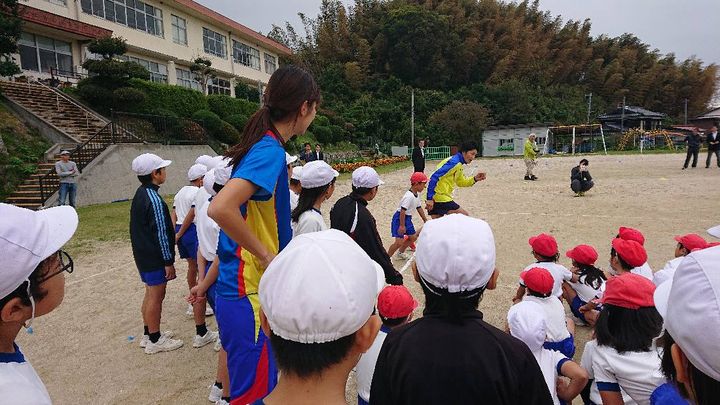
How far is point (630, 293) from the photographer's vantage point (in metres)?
2.20

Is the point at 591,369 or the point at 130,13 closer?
the point at 591,369

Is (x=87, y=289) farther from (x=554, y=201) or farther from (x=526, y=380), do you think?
(x=554, y=201)

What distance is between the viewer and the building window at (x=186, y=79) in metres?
29.5

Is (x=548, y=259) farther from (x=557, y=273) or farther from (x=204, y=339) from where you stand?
(x=204, y=339)

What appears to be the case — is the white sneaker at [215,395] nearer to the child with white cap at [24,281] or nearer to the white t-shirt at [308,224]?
the white t-shirt at [308,224]

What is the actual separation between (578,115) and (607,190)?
137 ft

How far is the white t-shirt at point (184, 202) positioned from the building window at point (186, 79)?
1082 inches

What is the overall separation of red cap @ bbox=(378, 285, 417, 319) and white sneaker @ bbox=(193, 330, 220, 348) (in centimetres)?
230

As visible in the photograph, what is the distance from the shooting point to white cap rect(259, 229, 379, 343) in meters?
1.09

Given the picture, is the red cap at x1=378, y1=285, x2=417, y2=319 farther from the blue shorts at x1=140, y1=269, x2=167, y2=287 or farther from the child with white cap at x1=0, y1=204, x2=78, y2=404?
the blue shorts at x1=140, y1=269, x2=167, y2=287

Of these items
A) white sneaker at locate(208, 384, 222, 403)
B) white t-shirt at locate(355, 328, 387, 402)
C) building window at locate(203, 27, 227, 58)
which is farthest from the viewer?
building window at locate(203, 27, 227, 58)

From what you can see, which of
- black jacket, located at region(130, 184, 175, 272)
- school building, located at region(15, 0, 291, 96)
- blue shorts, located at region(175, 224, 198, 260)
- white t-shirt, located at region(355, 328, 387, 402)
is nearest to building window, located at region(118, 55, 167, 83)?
school building, located at region(15, 0, 291, 96)

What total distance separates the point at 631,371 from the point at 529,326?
52 cm

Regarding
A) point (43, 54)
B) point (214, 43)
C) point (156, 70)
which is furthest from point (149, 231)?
point (214, 43)
